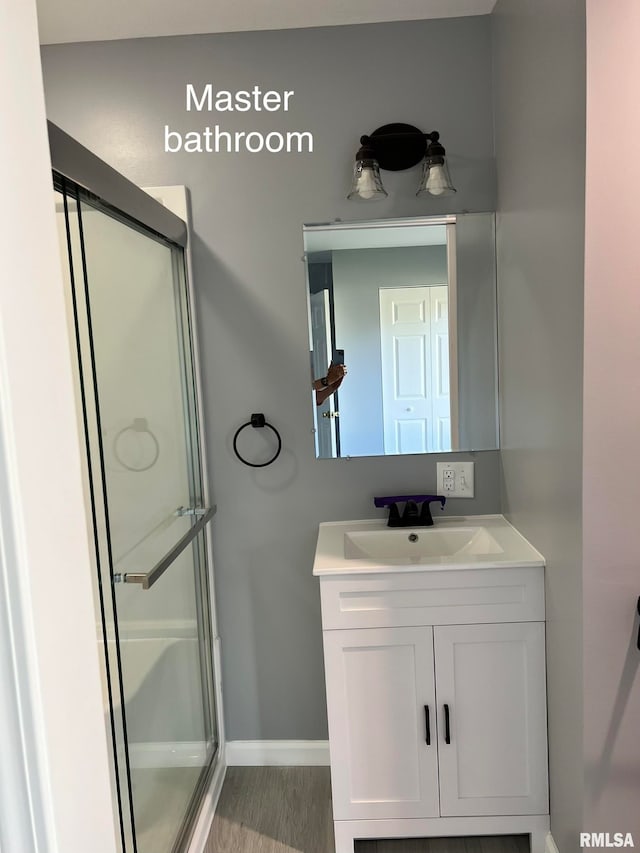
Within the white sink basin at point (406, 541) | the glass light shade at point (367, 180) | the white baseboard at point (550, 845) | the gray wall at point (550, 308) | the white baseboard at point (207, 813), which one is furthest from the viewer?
the white sink basin at point (406, 541)

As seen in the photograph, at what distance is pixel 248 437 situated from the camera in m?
2.42

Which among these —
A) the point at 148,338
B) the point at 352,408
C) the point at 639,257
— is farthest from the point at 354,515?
the point at 639,257

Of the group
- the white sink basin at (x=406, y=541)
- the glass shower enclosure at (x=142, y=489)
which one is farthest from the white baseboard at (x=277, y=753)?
the white sink basin at (x=406, y=541)

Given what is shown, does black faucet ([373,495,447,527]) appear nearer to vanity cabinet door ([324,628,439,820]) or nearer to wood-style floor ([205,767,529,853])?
vanity cabinet door ([324,628,439,820])

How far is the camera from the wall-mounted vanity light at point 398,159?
7.15 ft

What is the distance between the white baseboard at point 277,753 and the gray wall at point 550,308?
0.88 meters

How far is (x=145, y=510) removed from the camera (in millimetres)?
1789

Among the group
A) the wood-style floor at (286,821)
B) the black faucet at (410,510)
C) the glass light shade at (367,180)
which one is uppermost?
the glass light shade at (367,180)

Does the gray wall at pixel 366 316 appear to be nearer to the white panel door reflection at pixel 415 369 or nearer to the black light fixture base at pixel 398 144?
the white panel door reflection at pixel 415 369

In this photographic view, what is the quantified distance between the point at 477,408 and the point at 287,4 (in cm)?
142

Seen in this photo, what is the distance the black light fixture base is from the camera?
2.24 metres

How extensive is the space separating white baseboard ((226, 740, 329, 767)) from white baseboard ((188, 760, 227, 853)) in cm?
7

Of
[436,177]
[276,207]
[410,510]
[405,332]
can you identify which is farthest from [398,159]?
[410,510]

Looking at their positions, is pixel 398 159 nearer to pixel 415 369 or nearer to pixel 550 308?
pixel 415 369
